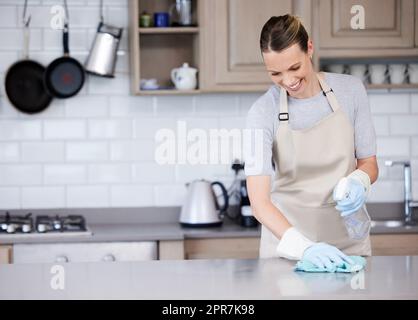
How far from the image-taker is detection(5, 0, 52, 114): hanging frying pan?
429 cm

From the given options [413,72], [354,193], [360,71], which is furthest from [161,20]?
[354,193]

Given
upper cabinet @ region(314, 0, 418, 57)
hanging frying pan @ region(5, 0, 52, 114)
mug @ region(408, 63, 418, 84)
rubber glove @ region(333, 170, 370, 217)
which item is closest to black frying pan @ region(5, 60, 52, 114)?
hanging frying pan @ region(5, 0, 52, 114)

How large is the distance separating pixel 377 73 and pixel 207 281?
97.3 inches

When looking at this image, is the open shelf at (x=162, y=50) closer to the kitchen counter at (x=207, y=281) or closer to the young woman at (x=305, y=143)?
the young woman at (x=305, y=143)

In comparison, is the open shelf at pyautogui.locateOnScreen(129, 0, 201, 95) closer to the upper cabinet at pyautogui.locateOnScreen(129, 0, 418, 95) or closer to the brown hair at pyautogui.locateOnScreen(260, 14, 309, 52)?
the upper cabinet at pyautogui.locateOnScreen(129, 0, 418, 95)

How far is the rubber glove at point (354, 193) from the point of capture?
2.63 meters

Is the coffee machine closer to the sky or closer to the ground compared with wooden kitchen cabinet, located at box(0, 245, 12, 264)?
closer to the sky

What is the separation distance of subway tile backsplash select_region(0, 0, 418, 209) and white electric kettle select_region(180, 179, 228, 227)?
0.78ft

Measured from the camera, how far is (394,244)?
400 centimetres

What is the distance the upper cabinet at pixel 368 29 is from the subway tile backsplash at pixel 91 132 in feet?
1.87

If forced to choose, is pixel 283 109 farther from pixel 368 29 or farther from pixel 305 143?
pixel 368 29

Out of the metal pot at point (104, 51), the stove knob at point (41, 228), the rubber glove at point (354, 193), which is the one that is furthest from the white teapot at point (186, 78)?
the rubber glove at point (354, 193)
